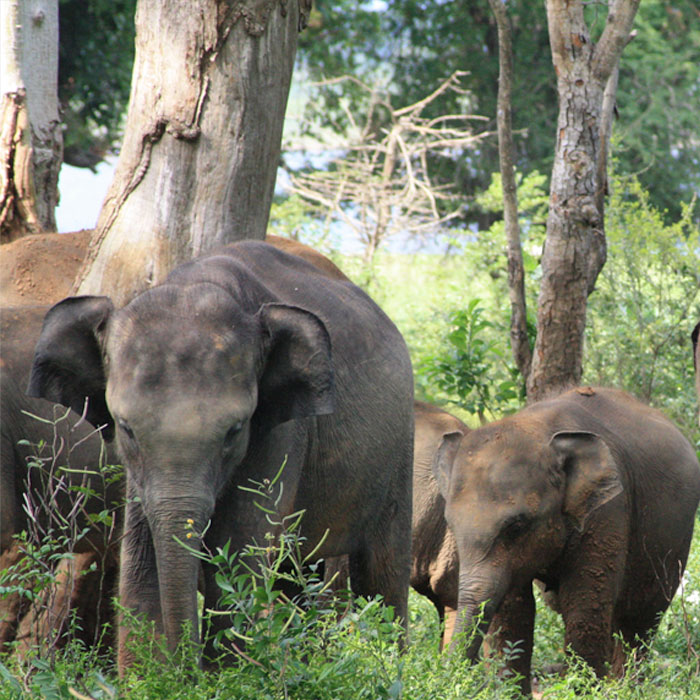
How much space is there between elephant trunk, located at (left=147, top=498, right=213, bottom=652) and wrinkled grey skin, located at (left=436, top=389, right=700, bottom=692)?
7.15 feet

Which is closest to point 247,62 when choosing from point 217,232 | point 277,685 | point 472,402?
point 217,232

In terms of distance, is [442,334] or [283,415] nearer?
[283,415]

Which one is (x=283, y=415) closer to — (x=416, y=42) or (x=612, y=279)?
(x=612, y=279)

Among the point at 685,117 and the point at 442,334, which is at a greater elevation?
the point at 685,117

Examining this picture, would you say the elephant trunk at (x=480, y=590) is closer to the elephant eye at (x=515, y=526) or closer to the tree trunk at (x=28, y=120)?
the elephant eye at (x=515, y=526)

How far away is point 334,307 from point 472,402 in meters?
5.05

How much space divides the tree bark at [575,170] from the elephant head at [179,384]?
Answer: 161 inches

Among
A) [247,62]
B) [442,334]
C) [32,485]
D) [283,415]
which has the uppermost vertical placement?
[247,62]

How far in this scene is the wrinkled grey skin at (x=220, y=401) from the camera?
3.92 metres

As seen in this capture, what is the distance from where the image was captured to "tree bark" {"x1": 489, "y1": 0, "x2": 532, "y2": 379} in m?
8.54

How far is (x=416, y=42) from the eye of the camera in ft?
89.2

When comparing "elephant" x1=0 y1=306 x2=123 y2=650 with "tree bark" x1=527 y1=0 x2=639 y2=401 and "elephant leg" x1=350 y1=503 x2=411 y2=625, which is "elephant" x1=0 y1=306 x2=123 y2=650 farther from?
"tree bark" x1=527 y1=0 x2=639 y2=401

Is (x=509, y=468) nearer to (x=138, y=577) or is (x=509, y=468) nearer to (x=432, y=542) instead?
(x=432, y=542)

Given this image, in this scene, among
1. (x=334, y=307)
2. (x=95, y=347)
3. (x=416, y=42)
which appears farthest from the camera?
(x=416, y=42)
